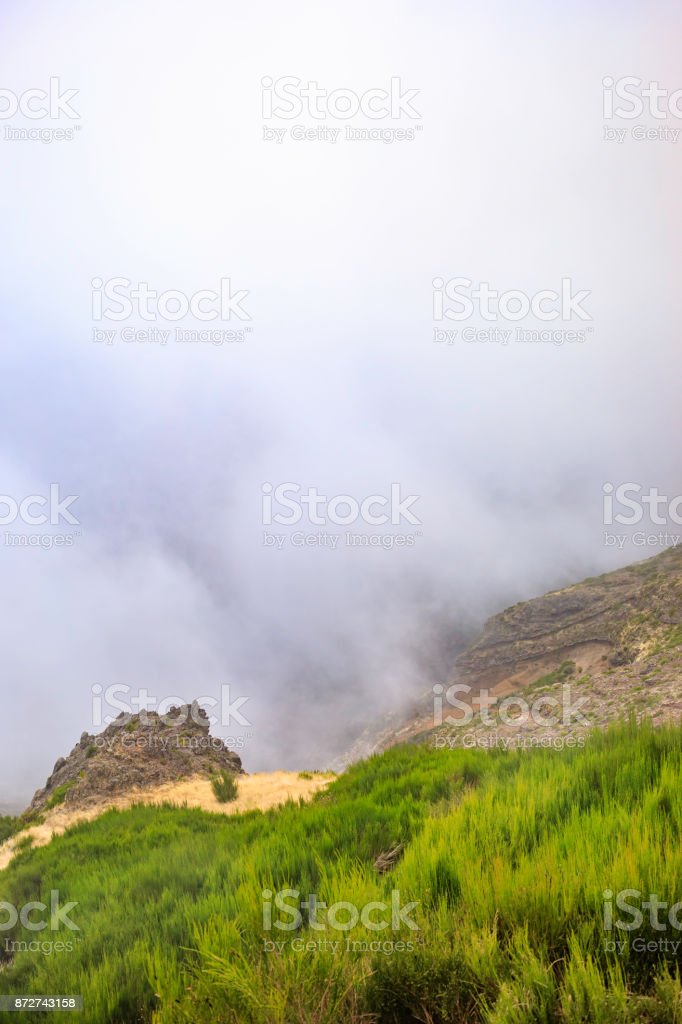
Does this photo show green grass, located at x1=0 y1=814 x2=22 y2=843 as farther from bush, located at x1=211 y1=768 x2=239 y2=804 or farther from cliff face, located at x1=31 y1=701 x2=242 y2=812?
bush, located at x1=211 y1=768 x2=239 y2=804

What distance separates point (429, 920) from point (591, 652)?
191 feet

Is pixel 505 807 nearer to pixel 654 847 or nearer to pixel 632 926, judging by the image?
pixel 654 847

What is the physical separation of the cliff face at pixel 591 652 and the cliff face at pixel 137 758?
9236 millimetres

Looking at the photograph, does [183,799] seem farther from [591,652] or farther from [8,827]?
[591,652]

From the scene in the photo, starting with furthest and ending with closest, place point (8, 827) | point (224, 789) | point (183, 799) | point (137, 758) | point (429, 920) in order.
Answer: point (137, 758)
point (8, 827)
point (224, 789)
point (183, 799)
point (429, 920)

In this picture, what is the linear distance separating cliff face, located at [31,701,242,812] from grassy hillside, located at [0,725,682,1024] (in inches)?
468

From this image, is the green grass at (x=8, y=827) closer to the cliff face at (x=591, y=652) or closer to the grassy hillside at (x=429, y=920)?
the grassy hillside at (x=429, y=920)

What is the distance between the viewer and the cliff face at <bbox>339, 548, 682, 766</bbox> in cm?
1694

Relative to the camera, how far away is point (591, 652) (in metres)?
54.5

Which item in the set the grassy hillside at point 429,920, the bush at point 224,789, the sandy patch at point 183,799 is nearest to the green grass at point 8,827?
the sandy patch at point 183,799

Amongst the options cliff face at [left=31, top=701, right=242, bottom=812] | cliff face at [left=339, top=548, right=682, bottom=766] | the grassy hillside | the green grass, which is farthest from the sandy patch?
the grassy hillside

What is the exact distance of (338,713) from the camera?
168250 millimetres

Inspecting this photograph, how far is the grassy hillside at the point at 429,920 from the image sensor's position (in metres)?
2.52

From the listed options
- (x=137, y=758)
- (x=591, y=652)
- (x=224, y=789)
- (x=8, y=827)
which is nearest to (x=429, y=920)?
(x=224, y=789)
